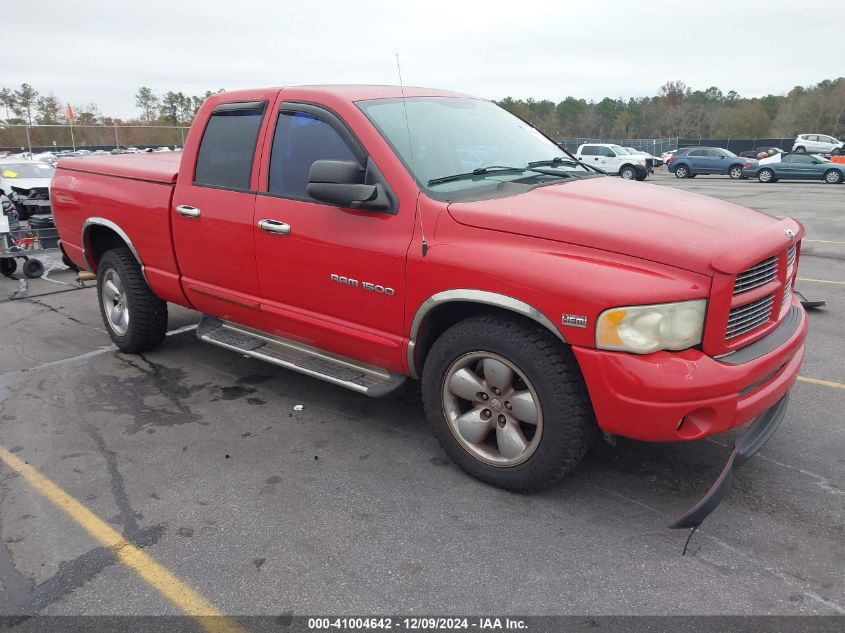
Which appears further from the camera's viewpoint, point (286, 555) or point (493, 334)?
point (493, 334)

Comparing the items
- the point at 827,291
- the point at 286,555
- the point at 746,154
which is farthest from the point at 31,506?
the point at 746,154

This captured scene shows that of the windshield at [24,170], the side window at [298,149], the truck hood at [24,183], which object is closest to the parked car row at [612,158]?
the windshield at [24,170]

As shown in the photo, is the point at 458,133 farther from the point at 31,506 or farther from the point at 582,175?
the point at 31,506

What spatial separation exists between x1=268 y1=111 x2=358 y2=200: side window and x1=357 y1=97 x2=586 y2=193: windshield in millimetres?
269

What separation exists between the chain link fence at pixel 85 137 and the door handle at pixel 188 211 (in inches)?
998

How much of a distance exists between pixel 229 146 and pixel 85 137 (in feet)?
101

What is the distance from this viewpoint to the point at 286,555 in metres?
2.89

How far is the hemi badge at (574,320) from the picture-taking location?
2795mm

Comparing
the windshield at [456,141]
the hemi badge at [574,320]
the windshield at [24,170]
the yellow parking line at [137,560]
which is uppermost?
the windshield at [456,141]

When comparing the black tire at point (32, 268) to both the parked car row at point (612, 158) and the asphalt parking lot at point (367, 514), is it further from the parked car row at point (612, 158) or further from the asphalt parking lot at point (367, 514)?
the parked car row at point (612, 158)

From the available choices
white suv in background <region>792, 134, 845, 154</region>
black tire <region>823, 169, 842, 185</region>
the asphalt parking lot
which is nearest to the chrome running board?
the asphalt parking lot

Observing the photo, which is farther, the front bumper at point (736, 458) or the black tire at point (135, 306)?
the black tire at point (135, 306)

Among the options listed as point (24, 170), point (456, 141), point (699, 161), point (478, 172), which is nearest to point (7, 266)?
point (24, 170)

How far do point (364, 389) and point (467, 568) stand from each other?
47.8 inches
